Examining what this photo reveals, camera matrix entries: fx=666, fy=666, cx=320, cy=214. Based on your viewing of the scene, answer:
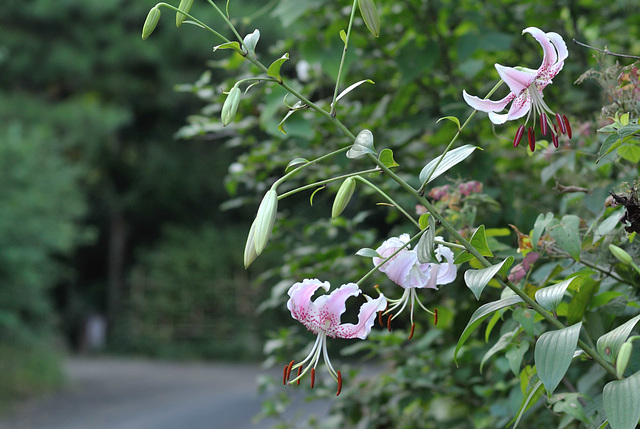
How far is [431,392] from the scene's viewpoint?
106 cm

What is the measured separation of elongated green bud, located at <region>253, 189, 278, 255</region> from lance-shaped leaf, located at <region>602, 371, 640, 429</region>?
0.25 meters

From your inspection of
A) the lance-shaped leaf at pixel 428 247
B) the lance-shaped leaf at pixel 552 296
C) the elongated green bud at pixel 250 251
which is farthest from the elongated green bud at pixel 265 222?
the lance-shaped leaf at pixel 552 296

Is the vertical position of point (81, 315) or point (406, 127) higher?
point (406, 127)

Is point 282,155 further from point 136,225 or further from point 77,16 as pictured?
point 136,225

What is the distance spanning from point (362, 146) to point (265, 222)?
85mm

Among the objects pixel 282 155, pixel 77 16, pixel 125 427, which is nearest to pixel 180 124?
pixel 77 16

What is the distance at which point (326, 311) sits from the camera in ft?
1.65

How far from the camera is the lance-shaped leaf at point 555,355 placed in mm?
436

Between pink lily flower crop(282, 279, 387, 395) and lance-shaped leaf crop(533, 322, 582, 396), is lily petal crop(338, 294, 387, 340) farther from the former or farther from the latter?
lance-shaped leaf crop(533, 322, 582, 396)

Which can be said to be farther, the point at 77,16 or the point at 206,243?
the point at 206,243

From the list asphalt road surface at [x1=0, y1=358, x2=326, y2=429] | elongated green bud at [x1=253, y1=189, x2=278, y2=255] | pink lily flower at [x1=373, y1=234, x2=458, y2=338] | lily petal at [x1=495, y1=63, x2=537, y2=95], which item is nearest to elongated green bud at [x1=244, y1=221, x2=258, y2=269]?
elongated green bud at [x1=253, y1=189, x2=278, y2=255]

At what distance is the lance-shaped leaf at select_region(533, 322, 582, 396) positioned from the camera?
436mm

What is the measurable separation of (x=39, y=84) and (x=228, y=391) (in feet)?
13.3

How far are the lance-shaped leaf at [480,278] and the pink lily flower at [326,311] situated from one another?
7 centimetres
